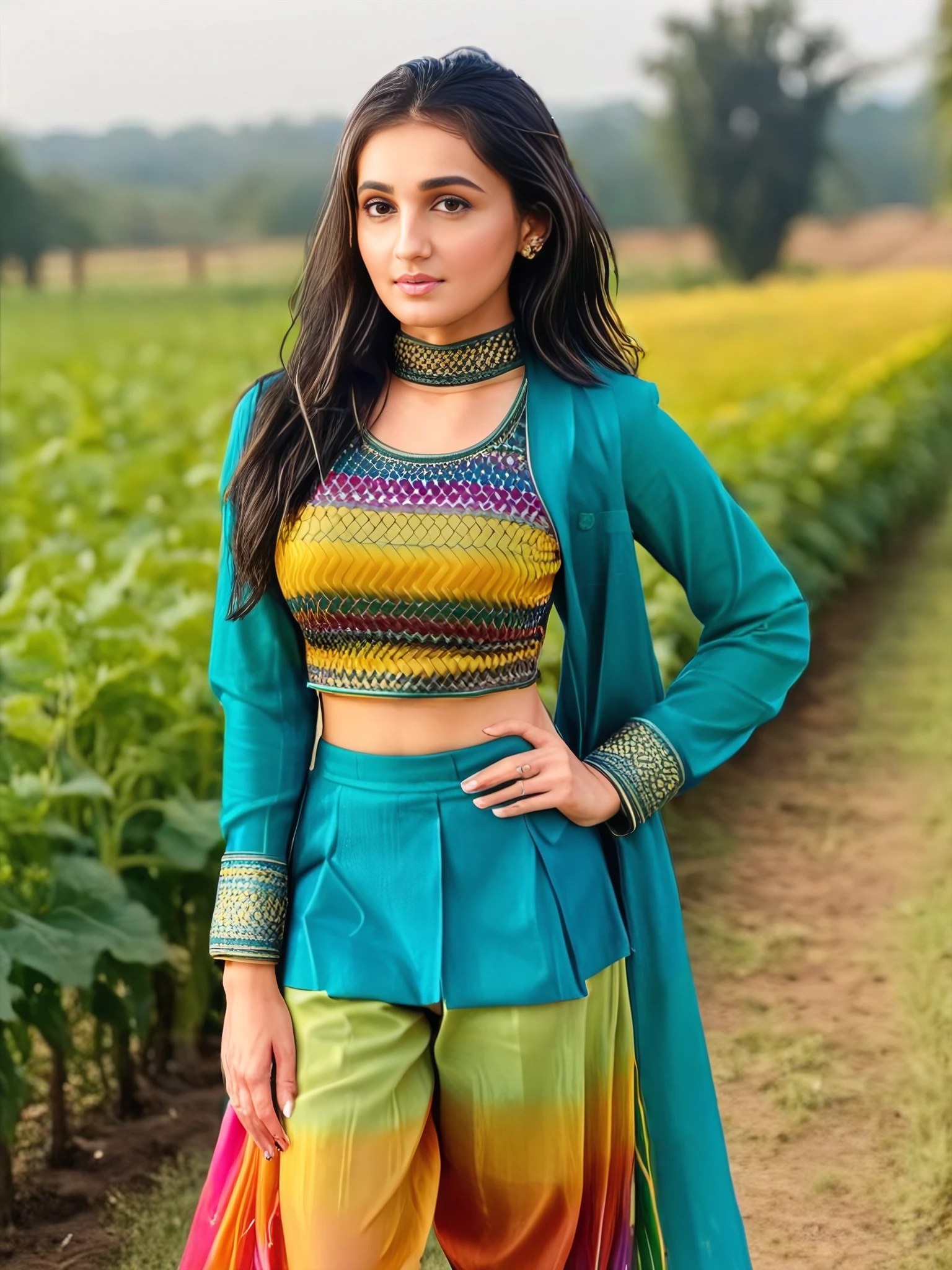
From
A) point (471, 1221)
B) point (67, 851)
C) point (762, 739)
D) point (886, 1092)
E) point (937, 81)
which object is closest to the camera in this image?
point (471, 1221)

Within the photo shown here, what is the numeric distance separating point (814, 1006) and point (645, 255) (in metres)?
43.7

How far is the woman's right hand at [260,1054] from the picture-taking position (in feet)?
5.52

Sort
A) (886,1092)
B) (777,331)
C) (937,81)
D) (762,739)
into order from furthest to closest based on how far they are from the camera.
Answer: (937,81), (777,331), (762,739), (886,1092)

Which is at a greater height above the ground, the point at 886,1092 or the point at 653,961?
the point at 653,961

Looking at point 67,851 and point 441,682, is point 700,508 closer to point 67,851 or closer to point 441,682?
point 441,682

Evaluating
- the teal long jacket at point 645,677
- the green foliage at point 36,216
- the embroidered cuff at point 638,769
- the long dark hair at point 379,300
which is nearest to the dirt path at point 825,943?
the teal long jacket at point 645,677

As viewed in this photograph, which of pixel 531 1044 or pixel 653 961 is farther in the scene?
pixel 653 961

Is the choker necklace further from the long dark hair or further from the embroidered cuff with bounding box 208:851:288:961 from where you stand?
the embroidered cuff with bounding box 208:851:288:961

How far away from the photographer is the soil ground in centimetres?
304

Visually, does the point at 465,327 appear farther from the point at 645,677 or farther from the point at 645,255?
the point at 645,255

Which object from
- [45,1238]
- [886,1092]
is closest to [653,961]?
[45,1238]

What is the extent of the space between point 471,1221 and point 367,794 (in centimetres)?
48

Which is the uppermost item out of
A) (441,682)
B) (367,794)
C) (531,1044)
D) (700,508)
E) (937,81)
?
(937,81)

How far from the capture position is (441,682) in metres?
1.71
